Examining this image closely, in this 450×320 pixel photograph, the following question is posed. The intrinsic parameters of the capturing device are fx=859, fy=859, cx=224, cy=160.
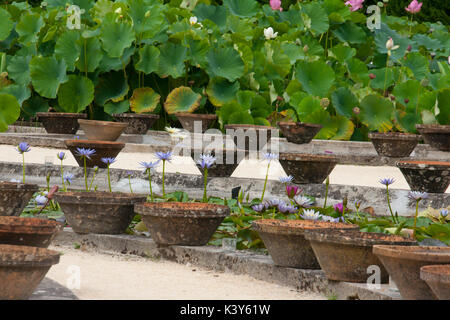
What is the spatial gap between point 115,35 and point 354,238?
647 cm

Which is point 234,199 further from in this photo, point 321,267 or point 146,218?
point 321,267

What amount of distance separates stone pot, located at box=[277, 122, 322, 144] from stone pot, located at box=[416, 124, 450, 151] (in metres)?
0.98

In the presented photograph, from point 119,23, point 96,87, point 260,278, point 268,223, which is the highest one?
point 119,23

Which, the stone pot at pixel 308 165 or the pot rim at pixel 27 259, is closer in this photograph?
the pot rim at pixel 27 259

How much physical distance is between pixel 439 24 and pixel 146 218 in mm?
A: 10506

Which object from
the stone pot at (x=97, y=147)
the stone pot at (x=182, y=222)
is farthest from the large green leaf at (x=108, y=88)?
the stone pot at (x=182, y=222)

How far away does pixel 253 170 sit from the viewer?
24.5ft

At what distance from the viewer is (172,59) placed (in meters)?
9.42

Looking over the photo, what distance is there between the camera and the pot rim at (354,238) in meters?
3.21

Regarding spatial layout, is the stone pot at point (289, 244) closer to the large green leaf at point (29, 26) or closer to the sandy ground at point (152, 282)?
the sandy ground at point (152, 282)

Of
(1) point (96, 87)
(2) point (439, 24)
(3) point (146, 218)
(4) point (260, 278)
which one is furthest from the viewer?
(2) point (439, 24)

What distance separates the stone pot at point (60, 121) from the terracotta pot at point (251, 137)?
77.9 inches

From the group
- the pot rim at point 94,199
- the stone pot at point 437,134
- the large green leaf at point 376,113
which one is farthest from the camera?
the large green leaf at point 376,113
